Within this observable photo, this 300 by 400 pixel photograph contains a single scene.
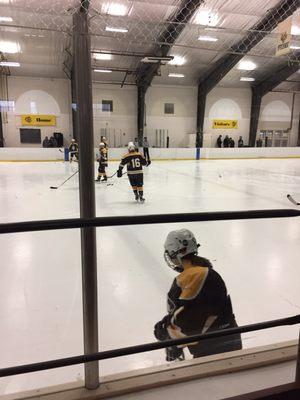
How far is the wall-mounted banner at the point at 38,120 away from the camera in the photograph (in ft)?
57.5

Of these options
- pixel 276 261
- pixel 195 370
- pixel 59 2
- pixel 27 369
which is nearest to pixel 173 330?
pixel 195 370

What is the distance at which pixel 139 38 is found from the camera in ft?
42.6

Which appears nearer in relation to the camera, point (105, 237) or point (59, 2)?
point (105, 237)

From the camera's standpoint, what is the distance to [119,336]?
6.75ft

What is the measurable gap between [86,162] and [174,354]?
4.10 feet

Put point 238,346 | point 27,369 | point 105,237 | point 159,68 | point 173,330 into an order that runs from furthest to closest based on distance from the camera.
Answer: point 159,68, point 105,237, point 238,346, point 173,330, point 27,369

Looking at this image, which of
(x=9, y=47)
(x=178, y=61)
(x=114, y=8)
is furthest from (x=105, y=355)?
(x=178, y=61)

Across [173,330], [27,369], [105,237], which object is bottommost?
[105,237]

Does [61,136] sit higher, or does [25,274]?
[61,136]

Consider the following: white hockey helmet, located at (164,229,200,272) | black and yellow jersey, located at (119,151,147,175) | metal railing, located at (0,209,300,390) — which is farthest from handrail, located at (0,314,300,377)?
black and yellow jersey, located at (119,151,147,175)

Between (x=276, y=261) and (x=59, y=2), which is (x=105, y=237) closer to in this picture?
(x=276, y=261)

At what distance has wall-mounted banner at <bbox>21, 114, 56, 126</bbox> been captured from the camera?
1752 centimetres

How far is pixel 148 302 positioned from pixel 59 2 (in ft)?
27.2

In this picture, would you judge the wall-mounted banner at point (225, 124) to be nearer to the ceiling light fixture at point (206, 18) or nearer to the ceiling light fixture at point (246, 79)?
the ceiling light fixture at point (246, 79)
